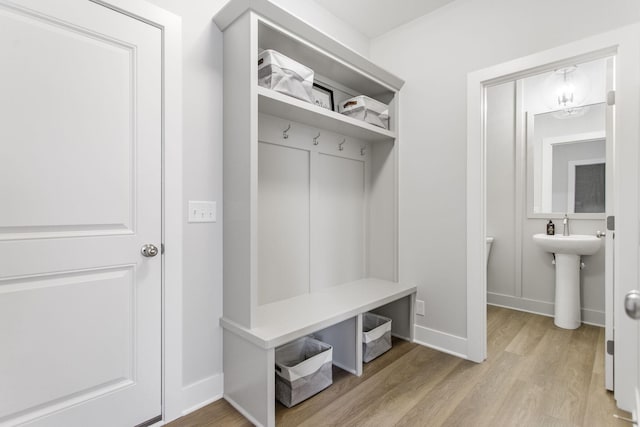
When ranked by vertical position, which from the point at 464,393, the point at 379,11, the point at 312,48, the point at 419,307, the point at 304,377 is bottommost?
the point at 464,393

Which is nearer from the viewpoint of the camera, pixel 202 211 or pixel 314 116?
pixel 202 211

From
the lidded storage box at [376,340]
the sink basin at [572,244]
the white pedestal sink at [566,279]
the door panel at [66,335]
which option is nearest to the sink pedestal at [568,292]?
the white pedestal sink at [566,279]

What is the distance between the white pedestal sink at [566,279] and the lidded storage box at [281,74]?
8.46 feet

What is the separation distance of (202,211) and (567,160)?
11.6ft

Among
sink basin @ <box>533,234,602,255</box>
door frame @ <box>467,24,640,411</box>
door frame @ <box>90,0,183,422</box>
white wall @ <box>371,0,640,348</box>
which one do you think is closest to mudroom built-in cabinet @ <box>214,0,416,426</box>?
white wall @ <box>371,0,640,348</box>

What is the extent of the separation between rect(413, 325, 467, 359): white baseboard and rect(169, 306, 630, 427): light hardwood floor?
0.21 feet

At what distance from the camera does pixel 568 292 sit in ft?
9.60

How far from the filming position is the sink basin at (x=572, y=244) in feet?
9.10

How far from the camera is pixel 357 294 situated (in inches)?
92.7

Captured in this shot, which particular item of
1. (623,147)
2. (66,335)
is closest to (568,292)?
(623,147)

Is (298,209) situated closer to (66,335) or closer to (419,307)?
(419,307)

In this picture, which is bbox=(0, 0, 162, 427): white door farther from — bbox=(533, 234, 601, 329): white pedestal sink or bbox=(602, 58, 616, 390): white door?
bbox=(533, 234, 601, 329): white pedestal sink

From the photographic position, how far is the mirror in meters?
3.10

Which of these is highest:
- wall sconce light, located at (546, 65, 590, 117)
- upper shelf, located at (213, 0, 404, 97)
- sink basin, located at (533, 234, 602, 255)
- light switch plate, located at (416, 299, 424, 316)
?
wall sconce light, located at (546, 65, 590, 117)
